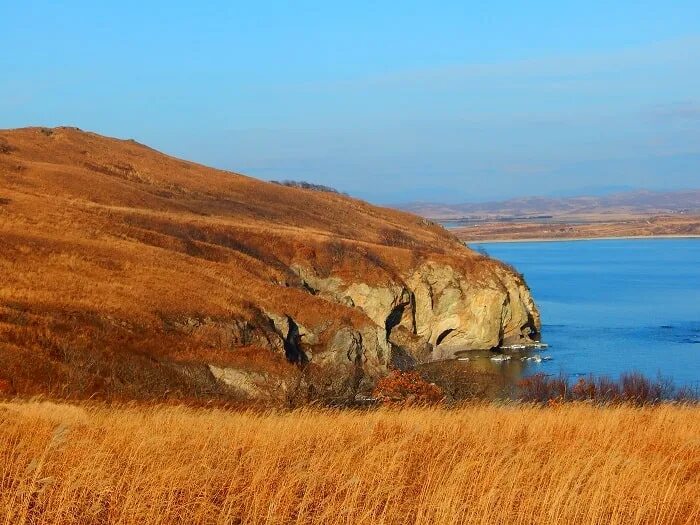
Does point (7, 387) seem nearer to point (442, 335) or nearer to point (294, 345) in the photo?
point (294, 345)

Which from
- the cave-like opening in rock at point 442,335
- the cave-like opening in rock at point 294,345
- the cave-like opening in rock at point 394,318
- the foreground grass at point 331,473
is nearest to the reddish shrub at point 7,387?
the foreground grass at point 331,473

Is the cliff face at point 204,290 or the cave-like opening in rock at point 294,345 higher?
the cliff face at point 204,290

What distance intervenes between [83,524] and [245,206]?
98301 mm

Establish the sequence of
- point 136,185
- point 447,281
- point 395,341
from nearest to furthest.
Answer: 1. point 395,341
2. point 447,281
3. point 136,185

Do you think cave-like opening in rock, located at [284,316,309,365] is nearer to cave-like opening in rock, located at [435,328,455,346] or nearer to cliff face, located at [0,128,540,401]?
cliff face, located at [0,128,540,401]

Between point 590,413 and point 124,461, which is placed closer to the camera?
point 124,461

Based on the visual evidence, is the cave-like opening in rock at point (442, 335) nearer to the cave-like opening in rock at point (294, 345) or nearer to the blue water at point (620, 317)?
the blue water at point (620, 317)

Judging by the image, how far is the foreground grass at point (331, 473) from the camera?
23.7 feet

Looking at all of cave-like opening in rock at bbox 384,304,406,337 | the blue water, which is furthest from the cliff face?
the blue water

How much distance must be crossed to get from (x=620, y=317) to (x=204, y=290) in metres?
55.4

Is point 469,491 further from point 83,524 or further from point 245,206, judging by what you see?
point 245,206

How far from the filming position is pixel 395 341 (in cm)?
7462

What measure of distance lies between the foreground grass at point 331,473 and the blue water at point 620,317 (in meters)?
38.5

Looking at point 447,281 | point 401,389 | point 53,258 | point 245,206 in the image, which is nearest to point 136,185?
point 245,206
